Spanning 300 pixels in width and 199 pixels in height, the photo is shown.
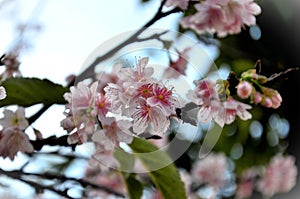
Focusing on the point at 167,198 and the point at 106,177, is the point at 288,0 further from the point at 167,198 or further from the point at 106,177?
the point at 167,198

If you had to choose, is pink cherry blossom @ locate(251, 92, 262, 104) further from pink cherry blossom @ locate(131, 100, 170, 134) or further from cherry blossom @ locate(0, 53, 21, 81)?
cherry blossom @ locate(0, 53, 21, 81)

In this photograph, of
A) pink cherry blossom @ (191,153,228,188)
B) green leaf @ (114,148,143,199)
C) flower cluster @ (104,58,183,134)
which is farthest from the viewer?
pink cherry blossom @ (191,153,228,188)

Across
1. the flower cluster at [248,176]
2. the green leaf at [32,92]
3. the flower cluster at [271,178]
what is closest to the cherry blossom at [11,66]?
the green leaf at [32,92]

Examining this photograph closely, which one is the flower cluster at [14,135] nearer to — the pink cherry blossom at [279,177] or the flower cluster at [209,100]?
the flower cluster at [209,100]

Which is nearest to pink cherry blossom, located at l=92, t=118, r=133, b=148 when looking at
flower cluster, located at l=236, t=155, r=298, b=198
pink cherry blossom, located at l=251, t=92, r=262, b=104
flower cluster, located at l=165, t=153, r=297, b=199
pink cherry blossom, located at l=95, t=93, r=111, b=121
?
pink cherry blossom, located at l=95, t=93, r=111, b=121

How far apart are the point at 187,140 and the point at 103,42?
134 mm

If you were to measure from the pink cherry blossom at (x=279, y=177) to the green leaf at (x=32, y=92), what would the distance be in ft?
3.65

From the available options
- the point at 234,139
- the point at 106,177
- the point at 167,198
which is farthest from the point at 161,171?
the point at 234,139

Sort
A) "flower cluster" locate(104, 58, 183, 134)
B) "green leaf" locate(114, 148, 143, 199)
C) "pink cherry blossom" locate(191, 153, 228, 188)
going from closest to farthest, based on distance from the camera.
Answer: "flower cluster" locate(104, 58, 183, 134) → "green leaf" locate(114, 148, 143, 199) → "pink cherry blossom" locate(191, 153, 228, 188)

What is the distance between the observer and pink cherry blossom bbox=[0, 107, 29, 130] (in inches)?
19.5

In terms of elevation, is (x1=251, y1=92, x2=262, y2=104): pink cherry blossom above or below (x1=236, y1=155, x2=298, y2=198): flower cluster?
above

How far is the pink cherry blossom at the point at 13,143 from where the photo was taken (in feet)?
1.61

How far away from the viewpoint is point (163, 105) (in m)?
0.45

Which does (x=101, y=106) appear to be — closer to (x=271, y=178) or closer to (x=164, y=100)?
(x=164, y=100)
